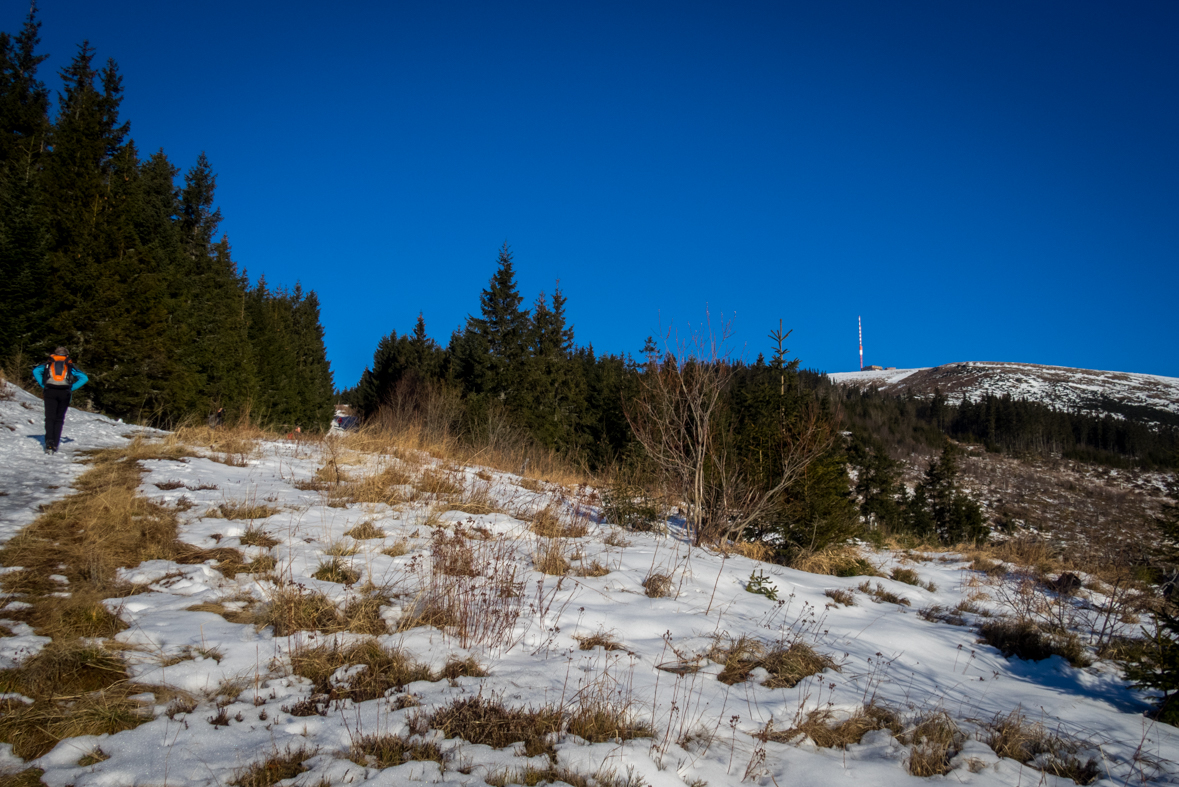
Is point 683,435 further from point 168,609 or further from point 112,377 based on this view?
point 112,377

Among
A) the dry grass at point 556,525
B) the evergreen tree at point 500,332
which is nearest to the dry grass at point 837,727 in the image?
the dry grass at point 556,525

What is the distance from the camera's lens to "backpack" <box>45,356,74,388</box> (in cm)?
769

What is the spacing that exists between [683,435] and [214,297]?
2812cm

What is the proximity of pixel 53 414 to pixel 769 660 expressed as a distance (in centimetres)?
962

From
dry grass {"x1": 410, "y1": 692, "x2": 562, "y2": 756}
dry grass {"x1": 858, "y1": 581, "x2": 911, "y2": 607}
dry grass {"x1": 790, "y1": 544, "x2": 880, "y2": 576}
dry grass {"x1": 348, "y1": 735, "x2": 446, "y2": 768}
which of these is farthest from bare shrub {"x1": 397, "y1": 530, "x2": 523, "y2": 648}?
dry grass {"x1": 790, "y1": 544, "x2": 880, "y2": 576}

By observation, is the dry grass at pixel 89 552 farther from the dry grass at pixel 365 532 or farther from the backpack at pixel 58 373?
the backpack at pixel 58 373

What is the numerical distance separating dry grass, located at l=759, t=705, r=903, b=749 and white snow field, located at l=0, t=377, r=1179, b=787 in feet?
0.16

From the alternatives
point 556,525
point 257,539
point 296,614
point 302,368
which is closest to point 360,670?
point 296,614

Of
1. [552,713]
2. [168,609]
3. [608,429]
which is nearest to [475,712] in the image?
[552,713]

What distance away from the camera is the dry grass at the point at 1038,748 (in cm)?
253

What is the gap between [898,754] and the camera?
2.59 m

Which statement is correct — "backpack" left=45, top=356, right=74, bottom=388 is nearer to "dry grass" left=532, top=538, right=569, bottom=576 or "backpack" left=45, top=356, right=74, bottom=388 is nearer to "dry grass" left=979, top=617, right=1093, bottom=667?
"dry grass" left=532, top=538, right=569, bottom=576

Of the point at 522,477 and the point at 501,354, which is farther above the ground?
the point at 501,354

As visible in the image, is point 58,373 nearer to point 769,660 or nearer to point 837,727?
point 769,660
